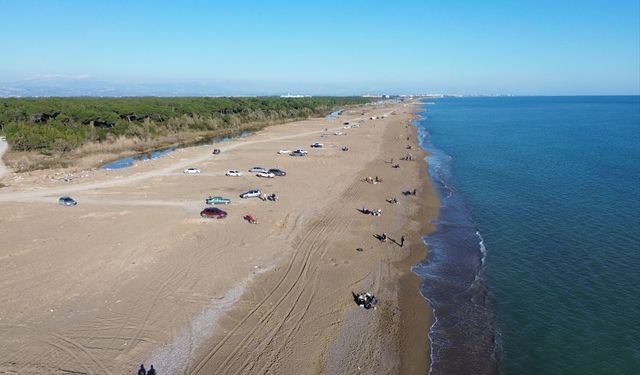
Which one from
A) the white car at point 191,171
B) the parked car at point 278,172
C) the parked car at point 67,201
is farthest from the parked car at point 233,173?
the parked car at point 67,201

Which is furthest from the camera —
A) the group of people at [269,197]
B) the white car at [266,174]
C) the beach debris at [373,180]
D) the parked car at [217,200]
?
the white car at [266,174]

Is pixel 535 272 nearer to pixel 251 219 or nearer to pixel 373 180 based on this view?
pixel 251 219

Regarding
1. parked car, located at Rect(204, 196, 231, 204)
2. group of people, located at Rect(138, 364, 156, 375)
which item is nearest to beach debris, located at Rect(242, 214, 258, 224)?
parked car, located at Rect(204, 196, 231, 204)

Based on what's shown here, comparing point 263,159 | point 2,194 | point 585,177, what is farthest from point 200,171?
point 585,177

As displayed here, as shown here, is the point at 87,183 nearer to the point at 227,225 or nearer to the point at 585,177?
the point at 227,225

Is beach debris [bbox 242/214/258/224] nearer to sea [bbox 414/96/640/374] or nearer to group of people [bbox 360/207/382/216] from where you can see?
group of people [bbox 360/207/382/216]

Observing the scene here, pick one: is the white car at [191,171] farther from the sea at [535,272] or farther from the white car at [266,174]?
the sea at [535,272]
